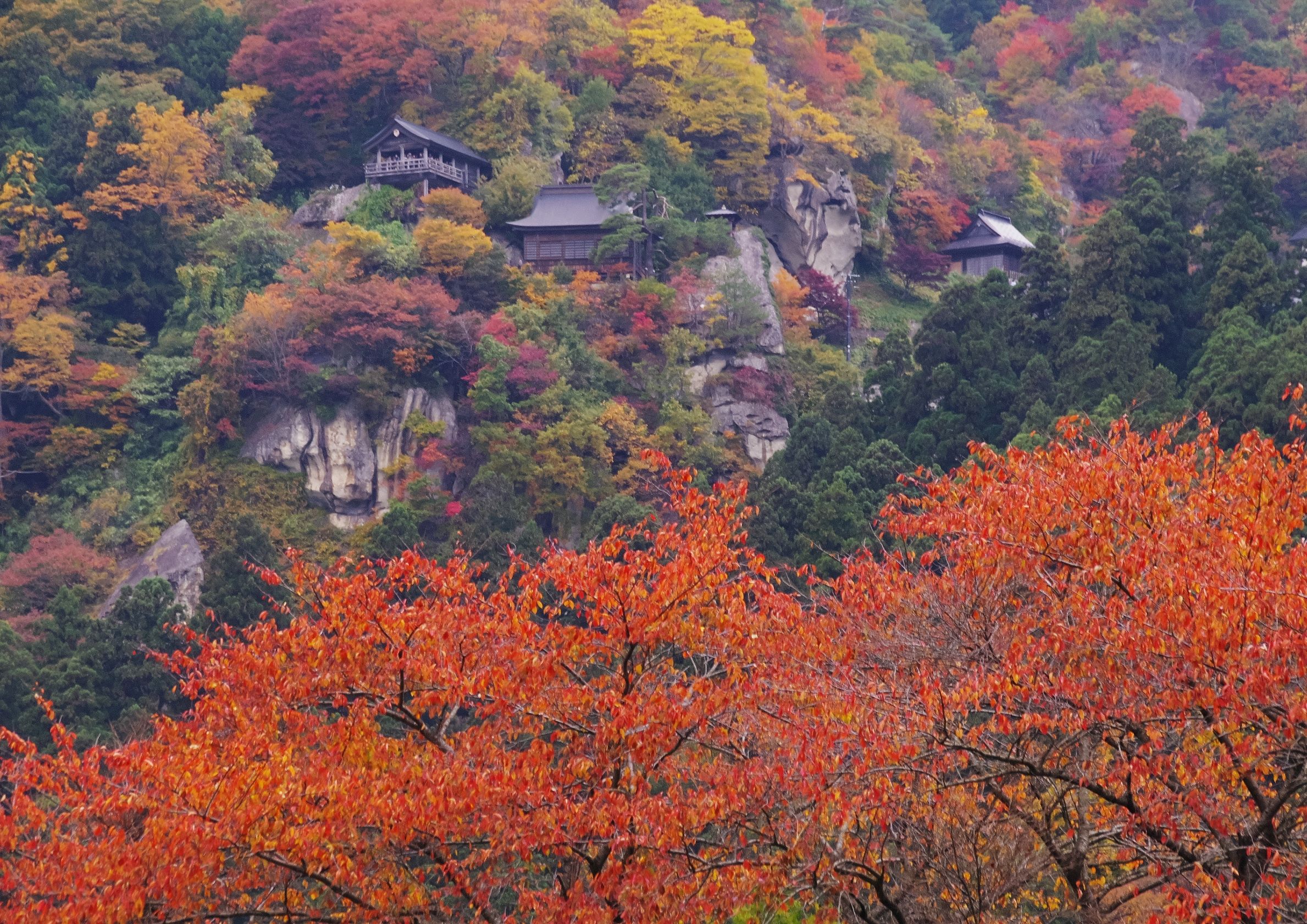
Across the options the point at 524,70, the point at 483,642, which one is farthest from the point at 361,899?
the point at 524,70

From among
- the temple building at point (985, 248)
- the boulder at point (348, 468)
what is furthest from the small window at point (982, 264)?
the boulder at point (348, 468)

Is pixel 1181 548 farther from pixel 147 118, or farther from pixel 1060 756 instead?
pixel 147 118

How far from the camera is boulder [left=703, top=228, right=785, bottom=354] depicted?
3812cm

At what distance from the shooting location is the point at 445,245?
120 feet

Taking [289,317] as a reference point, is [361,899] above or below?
above

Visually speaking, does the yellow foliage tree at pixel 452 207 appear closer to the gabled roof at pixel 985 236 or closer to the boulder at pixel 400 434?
the boulder at pixel 400 434

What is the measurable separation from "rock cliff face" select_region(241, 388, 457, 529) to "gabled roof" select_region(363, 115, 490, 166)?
9.44 meters

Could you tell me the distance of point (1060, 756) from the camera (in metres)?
10.1

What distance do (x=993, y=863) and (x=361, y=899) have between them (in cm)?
447

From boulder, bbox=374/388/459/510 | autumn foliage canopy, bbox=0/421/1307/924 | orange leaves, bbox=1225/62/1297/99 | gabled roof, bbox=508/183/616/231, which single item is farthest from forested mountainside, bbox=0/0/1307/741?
autumn foliage canopy, bbox=0/421/1307/924

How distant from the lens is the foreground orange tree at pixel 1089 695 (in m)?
8.38

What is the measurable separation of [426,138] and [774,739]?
32.9m

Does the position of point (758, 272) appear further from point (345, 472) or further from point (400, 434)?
point (345, 472)

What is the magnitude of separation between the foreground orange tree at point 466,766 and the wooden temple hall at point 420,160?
100 feet
